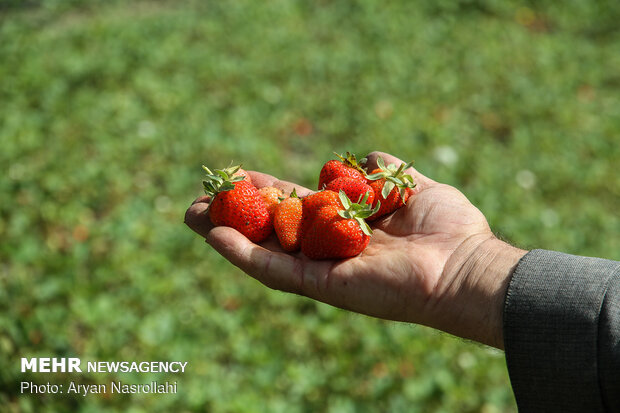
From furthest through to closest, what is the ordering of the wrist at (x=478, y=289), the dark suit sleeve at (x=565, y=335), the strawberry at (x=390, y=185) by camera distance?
1. the strawberry at (x=390, y=185)
2. the wrist at (x=478, y=289)
3. the dark suit sleeve at (x=565, y=335)

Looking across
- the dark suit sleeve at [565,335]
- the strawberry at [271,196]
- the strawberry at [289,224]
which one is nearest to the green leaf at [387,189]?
the strawberry at [289,224]

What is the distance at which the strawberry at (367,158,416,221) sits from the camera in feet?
7.85

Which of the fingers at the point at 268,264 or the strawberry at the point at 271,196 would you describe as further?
the strawberry at the point at 271,196

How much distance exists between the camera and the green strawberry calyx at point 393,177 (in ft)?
7.80

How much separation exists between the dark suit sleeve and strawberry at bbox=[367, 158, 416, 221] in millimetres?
677

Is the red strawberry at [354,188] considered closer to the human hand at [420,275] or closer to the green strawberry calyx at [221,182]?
the human hand at [420,275]

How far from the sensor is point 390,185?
7.81ft

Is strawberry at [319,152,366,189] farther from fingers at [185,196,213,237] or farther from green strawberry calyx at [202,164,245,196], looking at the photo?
fingers at [185,196,213,237]

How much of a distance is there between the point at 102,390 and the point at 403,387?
1440 millimetres

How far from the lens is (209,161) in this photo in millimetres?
4230

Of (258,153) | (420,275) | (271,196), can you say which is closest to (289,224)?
(271,196)

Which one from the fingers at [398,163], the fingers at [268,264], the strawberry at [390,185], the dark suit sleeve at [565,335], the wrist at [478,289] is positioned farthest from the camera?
the fingers at [398,163]

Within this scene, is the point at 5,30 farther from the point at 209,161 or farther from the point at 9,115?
the point at 209,161

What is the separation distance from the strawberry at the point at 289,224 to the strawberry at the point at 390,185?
0.32 meters
